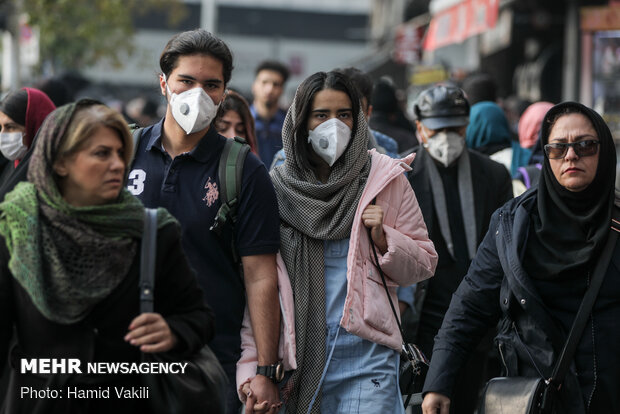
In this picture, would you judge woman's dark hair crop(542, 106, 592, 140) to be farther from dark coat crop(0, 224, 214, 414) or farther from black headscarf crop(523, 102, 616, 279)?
dark coat crop(0, 224, 214, 414)

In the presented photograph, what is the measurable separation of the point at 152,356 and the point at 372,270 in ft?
4.37

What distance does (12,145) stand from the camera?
5660mm

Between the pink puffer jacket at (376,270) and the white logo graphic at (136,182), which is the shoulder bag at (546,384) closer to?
the pink puffer jacket at (376,270)

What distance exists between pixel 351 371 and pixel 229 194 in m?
0.86

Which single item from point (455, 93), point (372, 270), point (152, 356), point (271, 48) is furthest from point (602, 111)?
point (271, 48)

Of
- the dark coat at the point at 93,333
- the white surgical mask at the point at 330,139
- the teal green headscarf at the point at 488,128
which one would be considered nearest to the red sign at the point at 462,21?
the teal green headscarf at the point at 488,128

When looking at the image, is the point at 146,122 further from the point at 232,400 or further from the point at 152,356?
the point at 152,356

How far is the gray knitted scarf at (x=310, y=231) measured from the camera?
13.3 ft

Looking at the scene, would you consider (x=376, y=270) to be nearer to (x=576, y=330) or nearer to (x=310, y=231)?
(x=310, y=231)

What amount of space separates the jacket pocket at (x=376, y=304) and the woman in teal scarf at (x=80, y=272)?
Result: 1.09 meters

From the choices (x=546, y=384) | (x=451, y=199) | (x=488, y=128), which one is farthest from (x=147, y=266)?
(x=488, y=128)

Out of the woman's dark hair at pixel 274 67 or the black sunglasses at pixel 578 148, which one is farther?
the woman's dark hair at pixel 274 67

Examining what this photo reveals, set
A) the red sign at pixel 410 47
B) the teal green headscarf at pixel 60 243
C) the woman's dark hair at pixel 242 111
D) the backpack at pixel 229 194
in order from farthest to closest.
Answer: the red sign at pixel 410 47 < the woman's dark hair at pixel 242 111 < the backpack at pixel 229 194 < the teal green headscarf at pixel 60 243

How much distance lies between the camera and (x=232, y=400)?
4027mm
